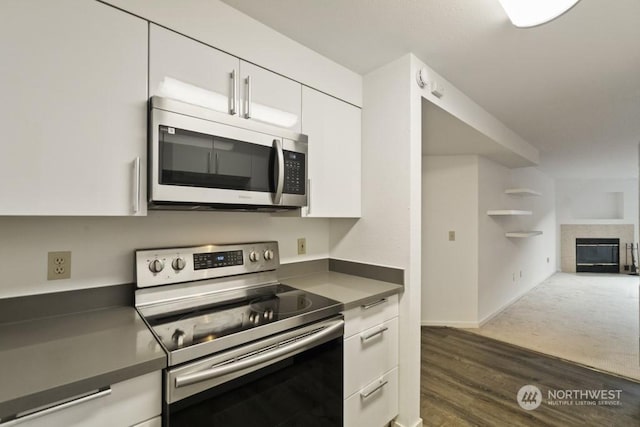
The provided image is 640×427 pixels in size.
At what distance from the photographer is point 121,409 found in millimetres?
843

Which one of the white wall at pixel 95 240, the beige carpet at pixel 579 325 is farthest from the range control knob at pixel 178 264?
the beige carpet at pixel 579 325

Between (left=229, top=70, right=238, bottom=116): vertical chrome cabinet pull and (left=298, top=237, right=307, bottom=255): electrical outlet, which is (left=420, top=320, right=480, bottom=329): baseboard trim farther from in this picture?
(left=229, top=70, right=238, bottom=116): vertical chrome cabinet pull

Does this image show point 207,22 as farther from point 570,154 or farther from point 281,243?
point 570,154

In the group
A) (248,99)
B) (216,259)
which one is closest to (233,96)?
(248,99)

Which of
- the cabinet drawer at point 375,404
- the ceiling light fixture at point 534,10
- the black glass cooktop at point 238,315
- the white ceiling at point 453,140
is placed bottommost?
the cabinet drawer at point 375,404

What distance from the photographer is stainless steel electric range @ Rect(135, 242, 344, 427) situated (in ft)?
3.12

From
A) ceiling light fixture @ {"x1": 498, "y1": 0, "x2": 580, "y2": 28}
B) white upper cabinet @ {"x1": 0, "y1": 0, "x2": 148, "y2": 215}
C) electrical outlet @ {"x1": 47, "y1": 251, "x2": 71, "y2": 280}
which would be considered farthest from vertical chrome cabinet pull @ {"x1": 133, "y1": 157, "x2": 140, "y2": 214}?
ceiling light fixture @ {"x1": 498, "y1": 0, "x2": 580, "y2": 28}

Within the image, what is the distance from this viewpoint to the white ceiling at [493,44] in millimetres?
1407

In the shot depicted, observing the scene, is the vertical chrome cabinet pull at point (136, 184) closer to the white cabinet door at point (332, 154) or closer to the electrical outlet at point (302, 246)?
the white cabinet door at point (332, 154)

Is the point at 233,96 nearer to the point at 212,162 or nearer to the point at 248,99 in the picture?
the point at 248,99

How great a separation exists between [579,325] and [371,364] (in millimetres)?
3564

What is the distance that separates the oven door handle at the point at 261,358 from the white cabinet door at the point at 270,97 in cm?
104

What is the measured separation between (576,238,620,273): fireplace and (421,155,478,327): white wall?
18.7 ft

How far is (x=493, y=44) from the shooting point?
1675 millimetres
